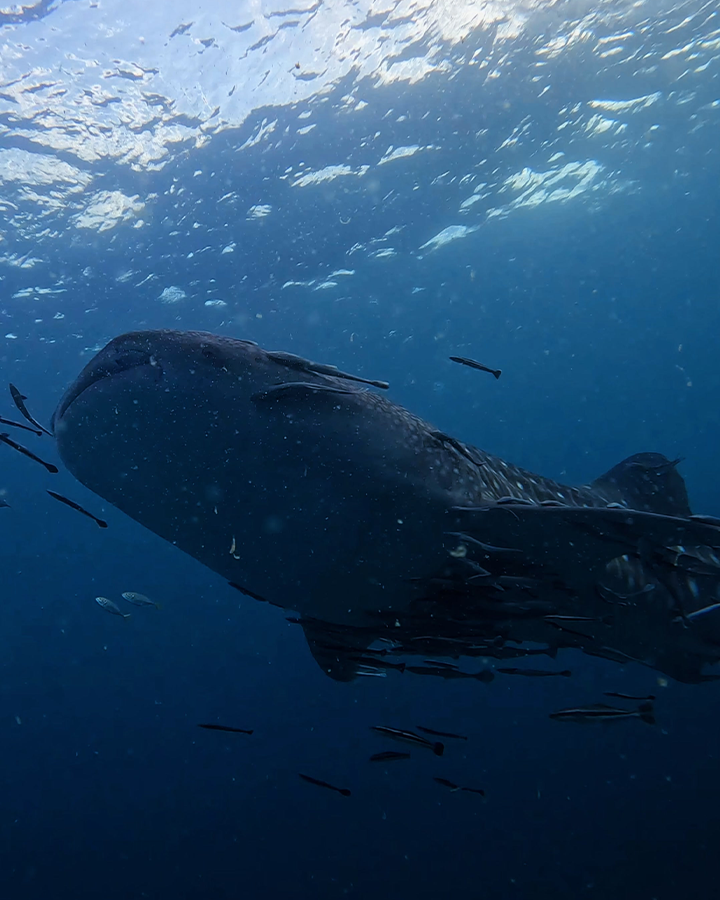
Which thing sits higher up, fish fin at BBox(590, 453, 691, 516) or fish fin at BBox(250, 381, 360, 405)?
fish fin at BBox(250, 381, 360, 405)

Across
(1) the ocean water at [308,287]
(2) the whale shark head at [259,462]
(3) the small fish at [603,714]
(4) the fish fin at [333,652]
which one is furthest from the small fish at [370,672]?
(1) the ocean water at [308,287]

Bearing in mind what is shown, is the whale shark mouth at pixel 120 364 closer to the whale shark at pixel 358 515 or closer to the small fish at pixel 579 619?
the whale shark at pixel 358 515

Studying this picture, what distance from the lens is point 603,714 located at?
4.18 metres

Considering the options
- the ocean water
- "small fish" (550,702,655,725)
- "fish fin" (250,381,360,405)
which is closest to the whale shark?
"fish fin" (250,381,360,405)

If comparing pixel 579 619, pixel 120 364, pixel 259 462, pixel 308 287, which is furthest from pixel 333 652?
pixel 308 287

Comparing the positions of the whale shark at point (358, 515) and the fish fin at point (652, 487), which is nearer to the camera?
the whale shark at point (358, 515)

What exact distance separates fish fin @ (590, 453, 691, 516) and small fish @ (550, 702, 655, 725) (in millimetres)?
1878

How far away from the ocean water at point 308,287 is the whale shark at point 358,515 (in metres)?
7.46

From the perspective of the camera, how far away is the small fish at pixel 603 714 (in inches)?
162

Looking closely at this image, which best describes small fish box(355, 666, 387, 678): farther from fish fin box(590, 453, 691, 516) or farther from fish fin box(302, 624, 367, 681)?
fish fin box(590, 453, 691, 516)

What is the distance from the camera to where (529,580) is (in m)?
4.09

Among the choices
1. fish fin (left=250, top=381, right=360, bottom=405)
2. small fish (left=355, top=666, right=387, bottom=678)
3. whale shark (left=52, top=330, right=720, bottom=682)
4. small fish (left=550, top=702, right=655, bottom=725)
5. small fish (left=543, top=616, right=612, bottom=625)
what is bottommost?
small fish (left=355, top=666, right=387, bottom=678)

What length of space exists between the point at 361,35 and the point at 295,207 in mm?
8242

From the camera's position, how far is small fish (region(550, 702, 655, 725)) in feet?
13.5
